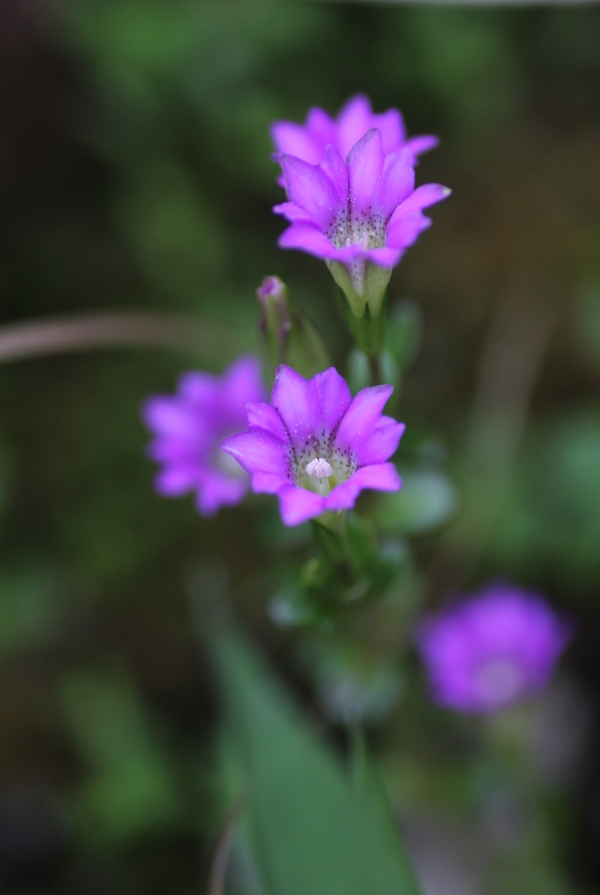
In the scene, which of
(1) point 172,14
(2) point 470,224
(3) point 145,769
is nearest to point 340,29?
(1) point 172,14

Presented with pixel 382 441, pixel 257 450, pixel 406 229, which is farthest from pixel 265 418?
pixel 406 229

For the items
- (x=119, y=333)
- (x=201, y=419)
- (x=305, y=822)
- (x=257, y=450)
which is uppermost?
(x=119, y=333)

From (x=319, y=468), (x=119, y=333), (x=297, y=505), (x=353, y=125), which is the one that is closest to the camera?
(x=297, y=505)

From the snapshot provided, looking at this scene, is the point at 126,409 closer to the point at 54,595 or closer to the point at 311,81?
the point at 54,595

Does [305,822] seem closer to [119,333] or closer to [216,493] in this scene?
[216,493]

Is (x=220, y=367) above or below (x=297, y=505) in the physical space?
above

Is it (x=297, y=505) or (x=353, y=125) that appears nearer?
(x=297, y=505)
